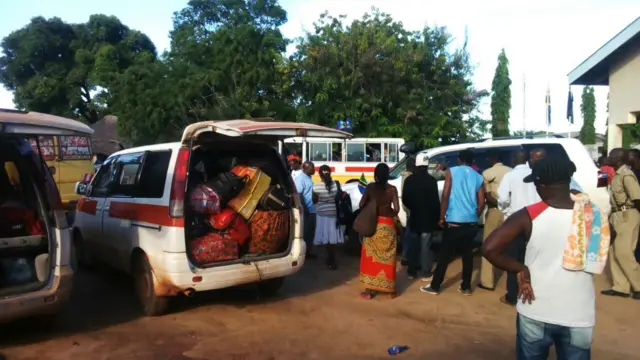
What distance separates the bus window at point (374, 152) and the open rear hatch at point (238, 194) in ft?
45.6

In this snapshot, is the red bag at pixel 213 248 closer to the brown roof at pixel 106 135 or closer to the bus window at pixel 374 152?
the bus window at pixel 374 152

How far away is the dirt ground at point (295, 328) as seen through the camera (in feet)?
16.2

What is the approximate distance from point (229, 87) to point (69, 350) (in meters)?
19.9

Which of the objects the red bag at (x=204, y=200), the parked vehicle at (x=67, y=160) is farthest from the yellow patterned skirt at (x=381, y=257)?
the parked vehicle at (x=67, y=160)

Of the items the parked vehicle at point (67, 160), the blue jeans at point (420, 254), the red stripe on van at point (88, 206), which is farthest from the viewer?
the parked vehicle at point (67, 160)

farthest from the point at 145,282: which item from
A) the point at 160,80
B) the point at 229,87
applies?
the point at 160,80

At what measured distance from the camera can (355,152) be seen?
20.2 meters

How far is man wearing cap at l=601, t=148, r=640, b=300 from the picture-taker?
6477mm

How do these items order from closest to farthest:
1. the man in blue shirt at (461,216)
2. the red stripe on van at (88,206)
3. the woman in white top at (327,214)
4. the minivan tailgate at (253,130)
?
the minivan tailgate at (253,130), the man in blue shirt at (461,216), the red stripe on van at (88,206), the woman in white top at (327,214)

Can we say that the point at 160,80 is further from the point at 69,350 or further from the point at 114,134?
the point at 69,350

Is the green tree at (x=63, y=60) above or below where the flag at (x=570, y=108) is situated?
above

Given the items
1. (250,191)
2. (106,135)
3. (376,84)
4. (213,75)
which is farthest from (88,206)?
(106,135)

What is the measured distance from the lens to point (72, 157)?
13508mm

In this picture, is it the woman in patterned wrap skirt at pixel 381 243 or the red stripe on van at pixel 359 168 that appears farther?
the red stripe on van at pixel 359 168
